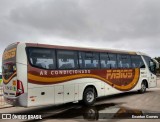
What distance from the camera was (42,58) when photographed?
1170 cm

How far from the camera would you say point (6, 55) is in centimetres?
1202

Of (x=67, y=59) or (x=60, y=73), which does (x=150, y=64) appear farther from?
(x=60, y=73)

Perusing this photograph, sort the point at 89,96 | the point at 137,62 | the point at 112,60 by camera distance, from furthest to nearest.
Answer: the point at 137,62, the point at 112,60, the point at 89,96

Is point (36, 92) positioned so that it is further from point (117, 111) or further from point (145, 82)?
point (145, 82)

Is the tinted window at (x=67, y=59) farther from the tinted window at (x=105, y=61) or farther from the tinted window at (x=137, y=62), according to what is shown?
the tinted window at (x=137, y=62)

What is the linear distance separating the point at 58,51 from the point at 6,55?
2433mm

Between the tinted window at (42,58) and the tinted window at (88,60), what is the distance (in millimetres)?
2017

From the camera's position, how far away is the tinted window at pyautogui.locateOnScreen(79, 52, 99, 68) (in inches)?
545

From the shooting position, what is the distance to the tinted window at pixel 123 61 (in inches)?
659

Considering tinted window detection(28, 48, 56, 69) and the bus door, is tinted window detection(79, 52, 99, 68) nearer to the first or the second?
tinted window detection(28, 48, 56, 69)

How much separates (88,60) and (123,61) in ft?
12.3

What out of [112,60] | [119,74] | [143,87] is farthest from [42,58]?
[143,87]

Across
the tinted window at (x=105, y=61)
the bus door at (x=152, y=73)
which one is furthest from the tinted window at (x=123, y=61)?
the bus door at (x=152, y=73)

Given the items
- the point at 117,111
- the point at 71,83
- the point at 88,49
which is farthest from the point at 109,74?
the point at 117,111
